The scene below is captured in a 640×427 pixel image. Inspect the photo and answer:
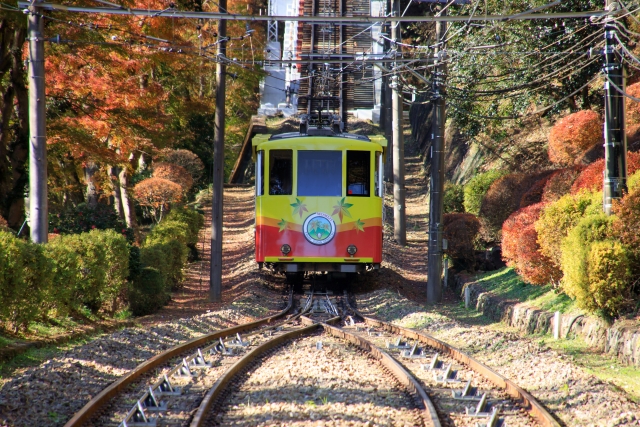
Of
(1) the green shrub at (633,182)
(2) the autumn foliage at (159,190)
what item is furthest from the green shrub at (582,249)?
(2) the autumn foliage at (159,190)

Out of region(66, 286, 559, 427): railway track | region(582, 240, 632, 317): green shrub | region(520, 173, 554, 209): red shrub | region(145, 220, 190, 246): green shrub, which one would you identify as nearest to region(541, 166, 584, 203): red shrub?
region(520, 173, 554, 209): red shrub

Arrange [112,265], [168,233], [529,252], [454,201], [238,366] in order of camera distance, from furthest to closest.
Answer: [454,201], [168,233], [529,252], [112,265], [238,366]

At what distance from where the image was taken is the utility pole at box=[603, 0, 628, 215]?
1102 cm

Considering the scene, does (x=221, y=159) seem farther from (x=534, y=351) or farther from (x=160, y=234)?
(x=534, y=351)

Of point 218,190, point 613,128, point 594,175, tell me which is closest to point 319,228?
point 218,190

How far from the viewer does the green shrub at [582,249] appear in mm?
10312

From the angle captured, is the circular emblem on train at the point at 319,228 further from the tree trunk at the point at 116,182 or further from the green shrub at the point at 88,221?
the tree trunk at the point at 116,182

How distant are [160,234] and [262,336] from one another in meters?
9.07

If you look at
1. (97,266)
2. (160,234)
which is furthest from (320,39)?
(97,266)

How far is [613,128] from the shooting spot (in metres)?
11.3

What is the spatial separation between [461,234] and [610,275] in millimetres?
9079

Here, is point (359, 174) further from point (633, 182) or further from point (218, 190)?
point (633, 182)

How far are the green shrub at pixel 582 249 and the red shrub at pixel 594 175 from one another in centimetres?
273

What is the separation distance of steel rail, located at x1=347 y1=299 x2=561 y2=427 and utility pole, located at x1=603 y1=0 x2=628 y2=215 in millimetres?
3150
